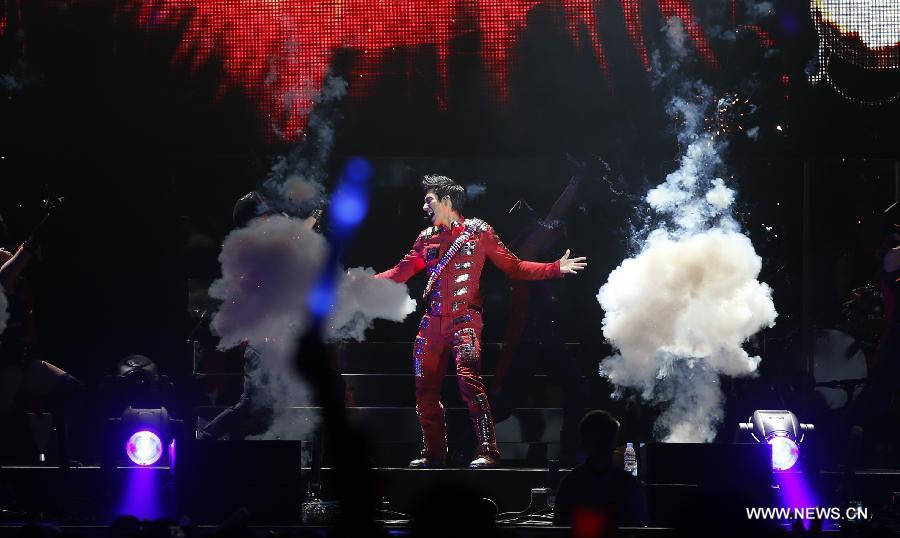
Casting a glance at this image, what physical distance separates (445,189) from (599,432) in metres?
3.71

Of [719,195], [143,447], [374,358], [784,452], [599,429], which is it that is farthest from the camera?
[374,358]

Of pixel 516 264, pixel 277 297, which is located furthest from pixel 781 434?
pixel 277 297

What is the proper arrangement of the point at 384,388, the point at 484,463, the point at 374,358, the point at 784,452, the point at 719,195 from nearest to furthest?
the point at 784,452 < the point at 484,463 < the point at 719,195 < the point at 384,388 < the point at 374,358

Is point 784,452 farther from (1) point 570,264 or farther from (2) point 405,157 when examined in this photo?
(2) point 405,157

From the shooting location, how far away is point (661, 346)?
855cm

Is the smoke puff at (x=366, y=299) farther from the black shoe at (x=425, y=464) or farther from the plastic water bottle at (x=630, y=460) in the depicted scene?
the plastic water bottle at (x=630, y=460)

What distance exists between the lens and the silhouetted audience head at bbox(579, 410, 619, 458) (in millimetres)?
5109

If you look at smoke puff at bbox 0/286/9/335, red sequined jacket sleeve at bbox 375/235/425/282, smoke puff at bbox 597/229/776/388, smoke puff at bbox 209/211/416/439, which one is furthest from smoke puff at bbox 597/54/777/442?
smoke puff at bbox 0/286/9/335

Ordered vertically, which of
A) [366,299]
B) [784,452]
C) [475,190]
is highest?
[475,190]

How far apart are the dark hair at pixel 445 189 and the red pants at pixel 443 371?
863 millimetres

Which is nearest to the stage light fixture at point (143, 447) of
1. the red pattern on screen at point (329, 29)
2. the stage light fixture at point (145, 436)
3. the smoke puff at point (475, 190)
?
the stage light fixture at point (145, 436)

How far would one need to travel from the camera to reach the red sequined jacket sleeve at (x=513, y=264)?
8461 mm

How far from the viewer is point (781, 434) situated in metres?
7.32

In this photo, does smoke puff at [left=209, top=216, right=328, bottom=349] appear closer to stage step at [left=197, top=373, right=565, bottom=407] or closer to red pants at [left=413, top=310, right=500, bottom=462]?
red pants at [left=413, top=310, right=500, bottom=462]
